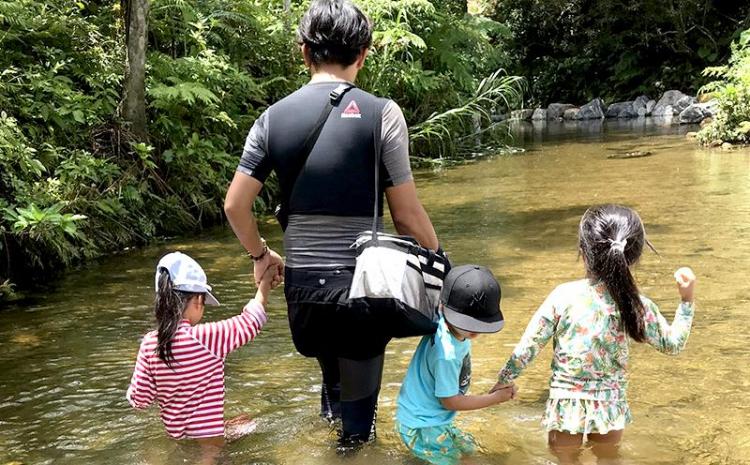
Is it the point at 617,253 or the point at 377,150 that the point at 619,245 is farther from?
the point at 377,150

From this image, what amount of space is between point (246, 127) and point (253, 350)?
19.8 ft

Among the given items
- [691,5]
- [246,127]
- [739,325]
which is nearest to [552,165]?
[246,127]

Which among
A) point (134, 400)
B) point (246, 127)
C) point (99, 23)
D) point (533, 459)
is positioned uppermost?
point (99, 23)

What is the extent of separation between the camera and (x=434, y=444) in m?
2.99

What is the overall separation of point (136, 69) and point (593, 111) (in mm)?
21830

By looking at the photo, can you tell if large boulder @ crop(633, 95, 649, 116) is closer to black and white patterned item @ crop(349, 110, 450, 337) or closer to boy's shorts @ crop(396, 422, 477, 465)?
boy's shorts @ crop(396, 422, 477, 465)

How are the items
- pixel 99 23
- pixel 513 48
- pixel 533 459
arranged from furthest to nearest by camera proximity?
pixel 513 48 < pixel 99 23 < pixel 533 459

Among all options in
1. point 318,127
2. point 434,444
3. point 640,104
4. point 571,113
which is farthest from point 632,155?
point 571,113

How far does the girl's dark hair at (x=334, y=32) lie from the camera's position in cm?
264

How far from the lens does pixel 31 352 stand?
4.77 metres

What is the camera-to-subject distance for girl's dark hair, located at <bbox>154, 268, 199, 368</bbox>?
3.04 m

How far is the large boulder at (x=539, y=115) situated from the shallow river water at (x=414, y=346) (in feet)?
65.7

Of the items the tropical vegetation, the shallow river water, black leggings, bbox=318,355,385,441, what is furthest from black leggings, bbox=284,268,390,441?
the tropical vegetation

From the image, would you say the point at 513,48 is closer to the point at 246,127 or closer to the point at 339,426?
the point at 246,127
